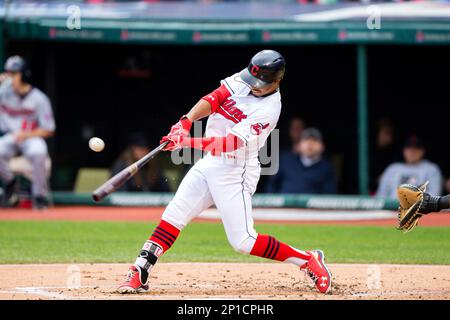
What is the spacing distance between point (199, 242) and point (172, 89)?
4.96m

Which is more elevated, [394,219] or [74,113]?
[74,113]

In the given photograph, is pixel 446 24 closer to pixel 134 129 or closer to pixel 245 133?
pixel 134 129

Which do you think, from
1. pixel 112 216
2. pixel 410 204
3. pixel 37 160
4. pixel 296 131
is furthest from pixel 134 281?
pixel 296 131

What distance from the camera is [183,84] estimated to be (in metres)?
13.5

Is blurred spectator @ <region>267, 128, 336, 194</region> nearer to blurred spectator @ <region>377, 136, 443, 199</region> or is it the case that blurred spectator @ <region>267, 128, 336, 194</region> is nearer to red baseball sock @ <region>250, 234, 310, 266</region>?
blurred spectator @ <region>377, 136, 443, 199</region>

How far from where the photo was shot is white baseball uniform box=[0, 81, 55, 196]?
11.0 metres

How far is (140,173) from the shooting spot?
40.0 feet

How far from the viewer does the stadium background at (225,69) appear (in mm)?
11484

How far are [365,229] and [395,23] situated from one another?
2.92 m

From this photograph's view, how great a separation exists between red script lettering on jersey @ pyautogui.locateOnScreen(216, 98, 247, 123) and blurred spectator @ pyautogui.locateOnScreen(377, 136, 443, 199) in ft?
18.7

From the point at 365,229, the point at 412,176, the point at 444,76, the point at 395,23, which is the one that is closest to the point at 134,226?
the point at 365,229

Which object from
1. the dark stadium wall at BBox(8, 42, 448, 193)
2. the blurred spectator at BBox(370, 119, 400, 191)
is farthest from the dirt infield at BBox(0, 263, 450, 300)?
the dark stadium wall at BBox(8, 42, 448, 193)

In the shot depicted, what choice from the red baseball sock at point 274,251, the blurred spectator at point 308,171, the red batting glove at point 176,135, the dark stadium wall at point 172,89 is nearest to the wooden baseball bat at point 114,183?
the red batting glove at point 176,135

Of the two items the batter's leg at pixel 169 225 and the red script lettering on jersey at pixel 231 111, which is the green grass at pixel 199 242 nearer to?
the batter's leg at pixel 169 225
